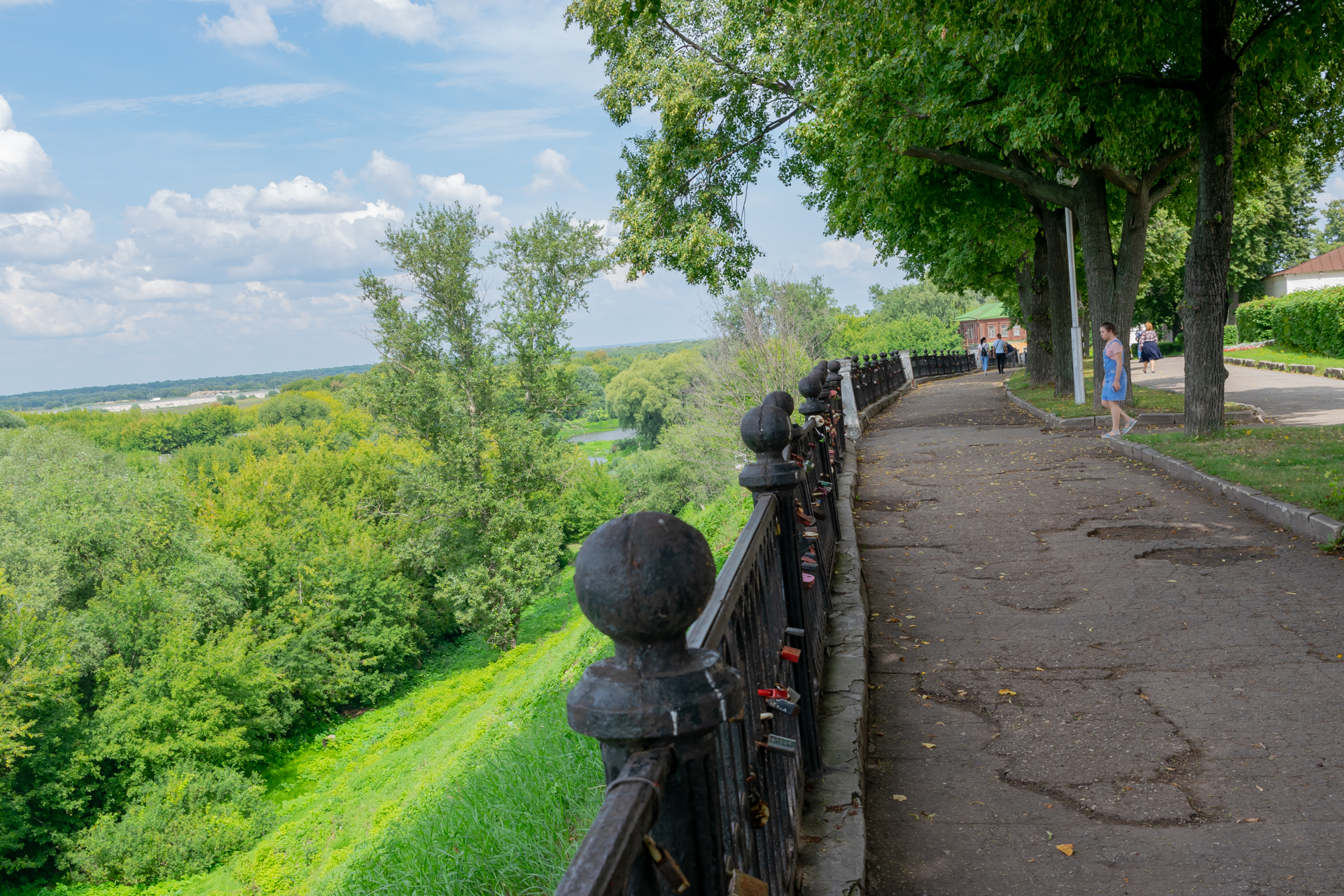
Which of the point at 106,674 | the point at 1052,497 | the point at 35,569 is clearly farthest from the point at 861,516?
the point at 35,569

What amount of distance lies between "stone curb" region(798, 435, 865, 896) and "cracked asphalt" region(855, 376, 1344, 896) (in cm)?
16

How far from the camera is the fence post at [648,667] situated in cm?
138

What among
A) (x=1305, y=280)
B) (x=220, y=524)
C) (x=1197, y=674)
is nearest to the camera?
(x=1197, y=674)

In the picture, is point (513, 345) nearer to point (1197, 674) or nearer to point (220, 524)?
point (220, 524)

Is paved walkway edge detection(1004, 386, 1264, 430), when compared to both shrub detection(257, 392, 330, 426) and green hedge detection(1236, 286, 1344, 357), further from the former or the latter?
shrub detection(257, 392, 330, 426)

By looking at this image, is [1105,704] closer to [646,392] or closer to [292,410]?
[646,392]

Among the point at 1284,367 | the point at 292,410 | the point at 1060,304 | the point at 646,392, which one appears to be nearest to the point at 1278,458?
the point at 1060,304

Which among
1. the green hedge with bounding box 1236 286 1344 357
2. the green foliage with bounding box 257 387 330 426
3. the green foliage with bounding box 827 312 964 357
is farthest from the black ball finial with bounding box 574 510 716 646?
the green foliage with bounding box 257 387 330 426

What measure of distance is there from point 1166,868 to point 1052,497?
6.91 m

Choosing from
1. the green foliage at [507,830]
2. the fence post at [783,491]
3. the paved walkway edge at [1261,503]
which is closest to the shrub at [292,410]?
the paved walkway edge at [1261,503]

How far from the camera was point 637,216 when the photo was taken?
66.8 ft

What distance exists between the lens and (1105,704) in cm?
457

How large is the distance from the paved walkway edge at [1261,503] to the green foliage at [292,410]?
341 ft

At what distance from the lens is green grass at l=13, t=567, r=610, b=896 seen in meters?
4.59
